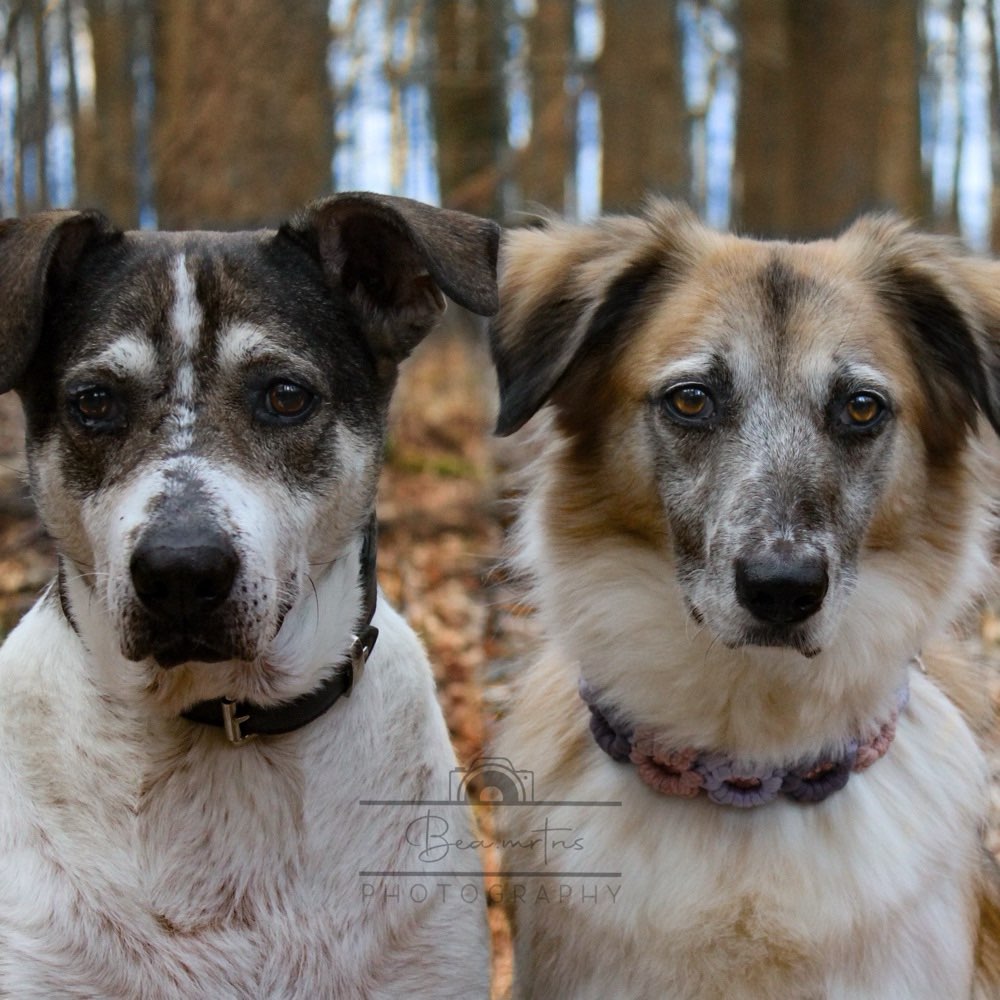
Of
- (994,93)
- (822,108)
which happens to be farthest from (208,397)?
(994,93)

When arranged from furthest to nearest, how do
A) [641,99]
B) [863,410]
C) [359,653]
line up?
[641,99], [863,410], [359,653]

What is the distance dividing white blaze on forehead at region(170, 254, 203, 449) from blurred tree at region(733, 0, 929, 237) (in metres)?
7.89

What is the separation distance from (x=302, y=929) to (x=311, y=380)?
4.10 ft

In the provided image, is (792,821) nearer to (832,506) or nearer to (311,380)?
(832,506)

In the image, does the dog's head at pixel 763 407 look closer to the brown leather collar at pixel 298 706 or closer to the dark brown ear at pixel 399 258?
the dark brown ear at pixel 399 258

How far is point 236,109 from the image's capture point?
6629 mm

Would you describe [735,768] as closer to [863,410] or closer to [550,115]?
[863,410]

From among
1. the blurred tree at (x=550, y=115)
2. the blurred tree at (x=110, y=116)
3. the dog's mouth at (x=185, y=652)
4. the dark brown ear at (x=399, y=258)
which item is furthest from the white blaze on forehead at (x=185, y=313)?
the blurred tree at (x=110, y=116)

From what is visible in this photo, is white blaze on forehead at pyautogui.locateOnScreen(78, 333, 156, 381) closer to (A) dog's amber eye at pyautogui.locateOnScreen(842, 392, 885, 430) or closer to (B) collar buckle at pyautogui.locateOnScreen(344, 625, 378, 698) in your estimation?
(B) collar buckle at pyautogui.locateOnScreen(344, 625, 378, 698)

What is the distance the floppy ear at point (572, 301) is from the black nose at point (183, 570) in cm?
98

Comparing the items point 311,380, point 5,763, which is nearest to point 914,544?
point 311,380

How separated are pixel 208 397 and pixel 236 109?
4.18 m

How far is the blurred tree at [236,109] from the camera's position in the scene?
6594 mm

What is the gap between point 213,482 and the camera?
2.73 metres
